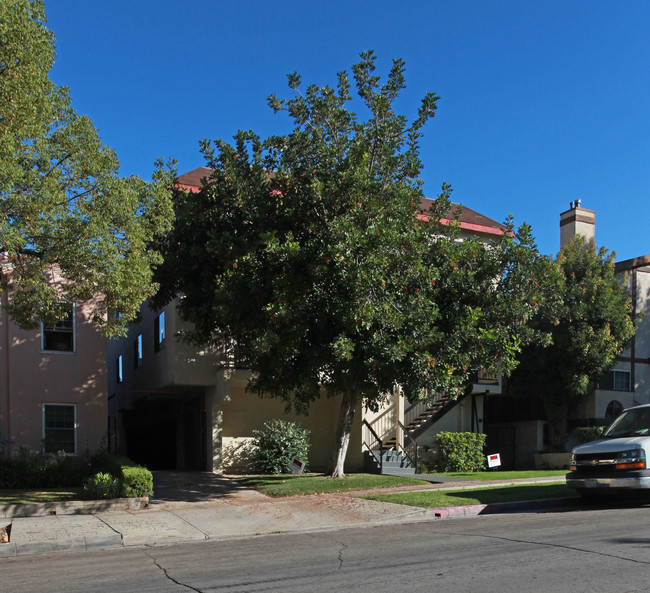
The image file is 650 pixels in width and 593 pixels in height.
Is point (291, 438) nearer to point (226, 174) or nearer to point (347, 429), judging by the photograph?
point (347, 429)

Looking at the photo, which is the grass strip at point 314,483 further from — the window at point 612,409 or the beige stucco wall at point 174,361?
the window at point 612,409

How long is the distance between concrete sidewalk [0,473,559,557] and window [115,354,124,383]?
14592mm

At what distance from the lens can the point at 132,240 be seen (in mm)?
13930

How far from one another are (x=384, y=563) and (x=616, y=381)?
69.9 ft

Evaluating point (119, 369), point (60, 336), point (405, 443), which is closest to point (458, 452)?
point (405, 443)

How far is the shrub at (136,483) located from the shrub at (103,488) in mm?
142

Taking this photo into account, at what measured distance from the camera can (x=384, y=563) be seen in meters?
8.23

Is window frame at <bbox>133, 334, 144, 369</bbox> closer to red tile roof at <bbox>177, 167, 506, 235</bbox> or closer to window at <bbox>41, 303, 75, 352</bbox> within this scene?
window at <bbox>41, 303, 75, 352</bbox>

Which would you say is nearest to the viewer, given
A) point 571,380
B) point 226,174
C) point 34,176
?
point 34,176

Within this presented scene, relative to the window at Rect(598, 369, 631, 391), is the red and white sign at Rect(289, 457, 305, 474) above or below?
below

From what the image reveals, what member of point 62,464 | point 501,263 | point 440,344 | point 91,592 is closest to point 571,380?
point 501,263

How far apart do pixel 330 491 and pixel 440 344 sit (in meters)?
4.26

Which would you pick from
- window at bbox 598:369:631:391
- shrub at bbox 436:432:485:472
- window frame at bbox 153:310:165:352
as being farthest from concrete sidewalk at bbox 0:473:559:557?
window at bbox 598:369:631:391

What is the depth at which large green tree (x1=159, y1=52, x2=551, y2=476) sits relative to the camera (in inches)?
565
